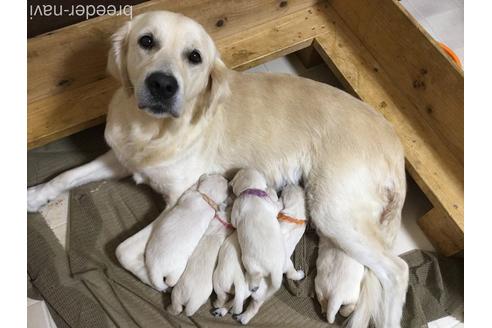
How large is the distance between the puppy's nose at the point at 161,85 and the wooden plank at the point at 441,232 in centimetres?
129

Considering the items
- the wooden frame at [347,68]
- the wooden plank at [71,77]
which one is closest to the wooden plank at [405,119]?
the wooden frame at [347,68]

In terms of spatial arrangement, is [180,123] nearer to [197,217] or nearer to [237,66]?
[197,217]

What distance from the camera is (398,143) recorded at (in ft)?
6.50

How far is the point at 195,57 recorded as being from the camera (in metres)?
1.66

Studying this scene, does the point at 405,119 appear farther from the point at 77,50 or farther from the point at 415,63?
the point at 77,50

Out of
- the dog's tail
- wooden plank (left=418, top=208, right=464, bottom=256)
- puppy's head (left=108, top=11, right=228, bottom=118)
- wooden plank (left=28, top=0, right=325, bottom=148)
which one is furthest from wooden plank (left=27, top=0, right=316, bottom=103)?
wooden plank (left=418, top=208, right=464, bottom=256)

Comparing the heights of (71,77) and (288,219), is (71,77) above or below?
above

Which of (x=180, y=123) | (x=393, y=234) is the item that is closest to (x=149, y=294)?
(x=180, y=123)

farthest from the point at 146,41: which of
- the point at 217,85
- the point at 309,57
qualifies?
the point at 309,57

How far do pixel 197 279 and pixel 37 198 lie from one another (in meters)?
0.84

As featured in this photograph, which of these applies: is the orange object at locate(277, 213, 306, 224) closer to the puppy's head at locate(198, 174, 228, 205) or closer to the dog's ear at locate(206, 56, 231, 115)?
the puppy's head at locate(198, 174, 228, 205)

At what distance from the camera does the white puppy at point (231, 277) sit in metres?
1.73

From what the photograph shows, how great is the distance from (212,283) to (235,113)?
27.3 inches

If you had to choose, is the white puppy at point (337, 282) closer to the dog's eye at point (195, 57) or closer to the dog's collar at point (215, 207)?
the dog's collar at point (215, 207)
